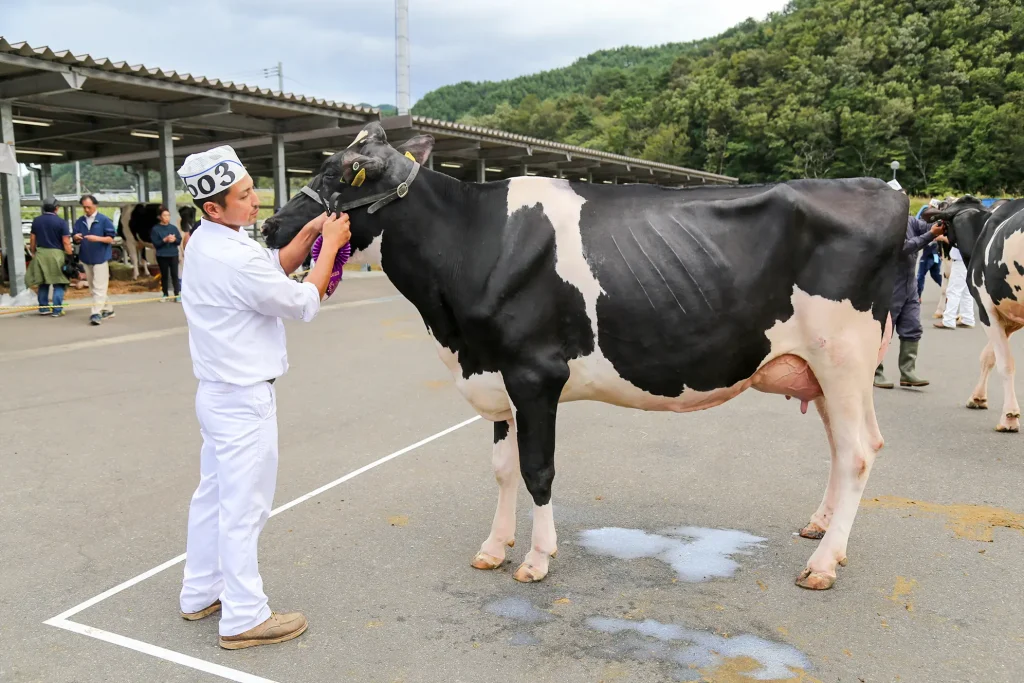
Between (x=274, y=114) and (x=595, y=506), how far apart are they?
1481 centimetres

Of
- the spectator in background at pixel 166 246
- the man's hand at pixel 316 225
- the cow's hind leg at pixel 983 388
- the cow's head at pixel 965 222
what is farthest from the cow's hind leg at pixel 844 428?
the spectator in background at pixel 166 246

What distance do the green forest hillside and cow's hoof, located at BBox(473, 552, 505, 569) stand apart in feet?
209

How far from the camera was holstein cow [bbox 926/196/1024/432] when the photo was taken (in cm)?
596

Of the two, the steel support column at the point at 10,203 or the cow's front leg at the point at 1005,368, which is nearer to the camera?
the cow's front leg at the point at 1005,368

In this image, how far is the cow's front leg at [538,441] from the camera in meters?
3.33

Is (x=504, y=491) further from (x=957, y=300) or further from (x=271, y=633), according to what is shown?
(x=957, y=300)

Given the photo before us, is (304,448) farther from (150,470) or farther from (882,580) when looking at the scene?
(882,580)

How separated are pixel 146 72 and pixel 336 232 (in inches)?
442

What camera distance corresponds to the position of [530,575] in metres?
3.49

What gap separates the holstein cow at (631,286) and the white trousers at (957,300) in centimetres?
911

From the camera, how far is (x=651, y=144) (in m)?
84.9

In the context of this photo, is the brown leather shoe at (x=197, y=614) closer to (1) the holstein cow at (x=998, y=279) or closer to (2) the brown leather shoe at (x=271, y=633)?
(2) the brown leather shoe at (x=271, y=633)

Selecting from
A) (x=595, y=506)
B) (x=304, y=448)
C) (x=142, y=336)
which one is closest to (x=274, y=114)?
(x=142, y=336)

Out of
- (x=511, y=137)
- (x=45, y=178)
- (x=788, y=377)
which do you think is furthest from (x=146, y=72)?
(x=45, y=178)
